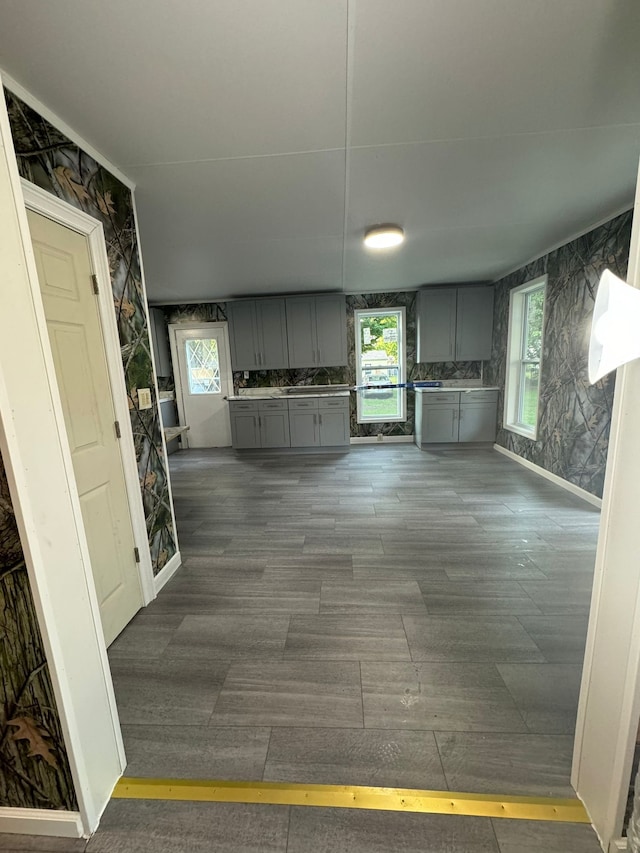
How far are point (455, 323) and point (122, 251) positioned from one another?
15.0 feet

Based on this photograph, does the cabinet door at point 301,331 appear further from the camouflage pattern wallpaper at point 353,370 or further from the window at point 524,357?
the window at point 524,357

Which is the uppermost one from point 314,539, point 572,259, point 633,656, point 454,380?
point 572,259

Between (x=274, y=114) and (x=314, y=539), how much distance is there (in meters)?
2.60

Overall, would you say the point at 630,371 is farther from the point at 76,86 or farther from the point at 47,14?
the point at 76,86

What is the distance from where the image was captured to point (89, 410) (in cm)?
168

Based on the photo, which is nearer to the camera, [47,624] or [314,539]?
[47,624]

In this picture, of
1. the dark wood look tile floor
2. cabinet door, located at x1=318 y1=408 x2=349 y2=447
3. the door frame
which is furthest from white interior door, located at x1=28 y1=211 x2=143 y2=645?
cabinet door, located at x1=318 y1=408 x2=349 y2=447

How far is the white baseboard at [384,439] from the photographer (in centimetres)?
582

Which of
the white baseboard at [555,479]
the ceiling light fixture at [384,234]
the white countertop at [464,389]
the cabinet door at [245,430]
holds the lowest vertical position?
the white baseboard at [555,479]

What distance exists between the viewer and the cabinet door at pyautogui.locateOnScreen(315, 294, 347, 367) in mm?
5164

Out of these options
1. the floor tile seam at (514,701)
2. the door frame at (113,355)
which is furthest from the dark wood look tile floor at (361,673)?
the door frame at (113,355)

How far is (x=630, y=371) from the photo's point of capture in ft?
2.80

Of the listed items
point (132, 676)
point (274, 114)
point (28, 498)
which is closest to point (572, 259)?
point (274, 114)

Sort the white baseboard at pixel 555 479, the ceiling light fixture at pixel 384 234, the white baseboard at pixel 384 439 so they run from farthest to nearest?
the white baseboard at pixel 384 439
the white baseboard at pixel 555 479
the ceiling light fixture at pixel 384 234
